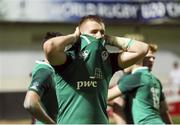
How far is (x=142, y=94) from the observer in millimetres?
7625

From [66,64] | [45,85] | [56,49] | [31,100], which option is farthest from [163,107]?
[56,49]

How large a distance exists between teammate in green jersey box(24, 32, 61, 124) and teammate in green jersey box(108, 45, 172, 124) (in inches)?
30.7

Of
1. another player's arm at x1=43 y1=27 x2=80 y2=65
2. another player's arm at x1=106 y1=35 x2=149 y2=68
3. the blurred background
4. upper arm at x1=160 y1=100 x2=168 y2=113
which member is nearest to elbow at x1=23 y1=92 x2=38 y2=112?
another player's arm at x1=43 y1=27 x2=80 y2=65

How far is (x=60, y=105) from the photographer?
5961 mm

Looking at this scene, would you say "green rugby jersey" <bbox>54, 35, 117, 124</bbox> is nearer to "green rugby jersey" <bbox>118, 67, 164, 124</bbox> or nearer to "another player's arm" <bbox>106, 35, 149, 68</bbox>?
"another player's arm" <bbox>106, 35, 149, 68</bbox>

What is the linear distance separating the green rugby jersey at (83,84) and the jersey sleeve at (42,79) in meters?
0.88

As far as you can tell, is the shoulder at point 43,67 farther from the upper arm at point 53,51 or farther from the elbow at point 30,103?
the upper arm at point 53,51

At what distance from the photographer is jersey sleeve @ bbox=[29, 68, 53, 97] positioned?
22.3ft

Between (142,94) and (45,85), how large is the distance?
115cm

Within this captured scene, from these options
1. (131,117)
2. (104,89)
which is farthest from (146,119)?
(104,89)

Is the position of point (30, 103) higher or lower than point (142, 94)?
higher

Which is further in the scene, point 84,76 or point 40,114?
point 40,114

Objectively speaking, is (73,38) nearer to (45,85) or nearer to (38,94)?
(38,94)

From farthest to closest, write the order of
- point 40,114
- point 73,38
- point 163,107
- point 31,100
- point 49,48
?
point 163,107, point 31,100, point 40,114, point 73,38, point 49,48
